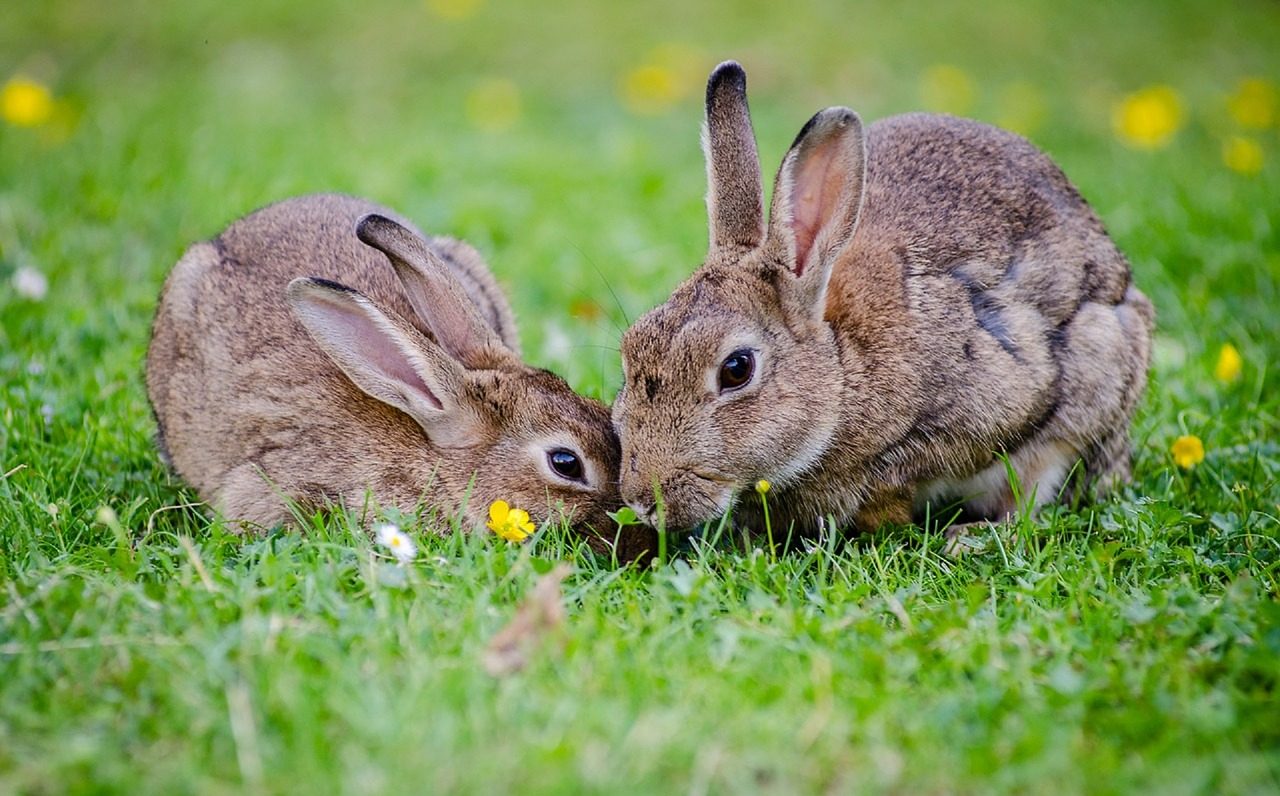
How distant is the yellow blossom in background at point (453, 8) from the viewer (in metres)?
13.1

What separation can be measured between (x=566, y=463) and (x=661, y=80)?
595cm

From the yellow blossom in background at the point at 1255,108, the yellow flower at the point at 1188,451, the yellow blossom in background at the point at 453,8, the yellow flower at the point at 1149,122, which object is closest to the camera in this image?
the yellow flower at the point at 1188,451

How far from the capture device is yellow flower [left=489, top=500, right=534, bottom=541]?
459 cm

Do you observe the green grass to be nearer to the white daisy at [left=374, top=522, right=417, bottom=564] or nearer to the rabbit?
the white daisy at [left=374, top=522, right=417, bottom=564]

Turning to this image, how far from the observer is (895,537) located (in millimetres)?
5020

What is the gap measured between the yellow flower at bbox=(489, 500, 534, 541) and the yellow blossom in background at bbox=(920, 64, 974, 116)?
21.7ft

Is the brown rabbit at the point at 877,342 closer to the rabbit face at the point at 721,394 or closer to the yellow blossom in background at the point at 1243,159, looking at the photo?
the rabbit face at the point at 721,394

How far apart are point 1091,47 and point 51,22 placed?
1050 centimetres

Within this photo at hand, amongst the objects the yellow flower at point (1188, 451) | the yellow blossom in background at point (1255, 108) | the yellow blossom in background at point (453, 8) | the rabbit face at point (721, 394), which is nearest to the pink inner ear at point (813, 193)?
the rabbit face at point (721, 394)

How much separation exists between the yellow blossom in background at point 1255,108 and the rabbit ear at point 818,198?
21.8 feet

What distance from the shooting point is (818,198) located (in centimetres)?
485

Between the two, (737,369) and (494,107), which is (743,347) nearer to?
(737,369)

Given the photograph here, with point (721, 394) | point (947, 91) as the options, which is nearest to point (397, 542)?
point (721, 394)

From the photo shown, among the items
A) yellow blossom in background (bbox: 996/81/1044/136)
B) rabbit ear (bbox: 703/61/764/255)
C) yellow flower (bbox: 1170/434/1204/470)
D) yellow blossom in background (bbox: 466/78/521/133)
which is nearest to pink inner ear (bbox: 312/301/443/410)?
rabbit ear (bbox: 703/61/764/255)
